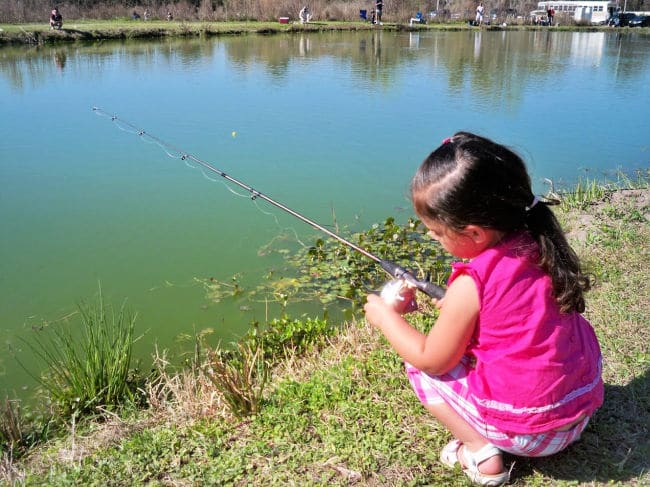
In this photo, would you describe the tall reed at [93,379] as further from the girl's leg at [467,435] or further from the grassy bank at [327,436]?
the girl's leg at [467,435]

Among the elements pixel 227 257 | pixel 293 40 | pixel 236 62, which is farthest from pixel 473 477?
pixel 293 40

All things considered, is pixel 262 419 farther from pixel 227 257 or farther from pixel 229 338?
pixel 227 257

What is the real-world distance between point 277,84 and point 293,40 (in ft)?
37.1

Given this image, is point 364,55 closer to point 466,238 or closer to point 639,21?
point 466,238

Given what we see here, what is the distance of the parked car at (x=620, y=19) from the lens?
3709 centimetres

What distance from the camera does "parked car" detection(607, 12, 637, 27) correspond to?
37.1 metres

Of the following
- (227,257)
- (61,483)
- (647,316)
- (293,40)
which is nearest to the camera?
(61,483)

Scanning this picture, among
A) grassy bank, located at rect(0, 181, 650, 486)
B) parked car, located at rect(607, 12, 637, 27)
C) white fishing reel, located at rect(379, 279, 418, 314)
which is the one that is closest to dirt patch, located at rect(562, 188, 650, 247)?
grassy bank, located at rect(0, 181, 650, 486)

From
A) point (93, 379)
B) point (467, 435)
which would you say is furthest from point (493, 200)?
point (93, 379)

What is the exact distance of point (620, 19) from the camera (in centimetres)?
3800

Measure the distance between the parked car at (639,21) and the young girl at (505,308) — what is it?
41.3m

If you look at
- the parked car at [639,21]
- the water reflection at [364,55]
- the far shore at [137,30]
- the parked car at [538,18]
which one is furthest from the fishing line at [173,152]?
the parked car at [639,21]

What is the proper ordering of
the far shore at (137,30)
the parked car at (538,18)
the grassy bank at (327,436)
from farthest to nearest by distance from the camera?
the parked car at (538,18) → the far shore at (137,30) → the grassy bank at (327,436)

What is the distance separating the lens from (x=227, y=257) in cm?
445
